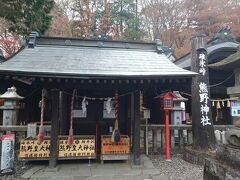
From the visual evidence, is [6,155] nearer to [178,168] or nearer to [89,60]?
[89,60]

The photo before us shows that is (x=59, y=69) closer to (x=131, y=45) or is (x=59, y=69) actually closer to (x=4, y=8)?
(x=4, y=8)

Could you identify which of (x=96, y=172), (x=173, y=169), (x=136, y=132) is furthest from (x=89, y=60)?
(x=173, y=169)

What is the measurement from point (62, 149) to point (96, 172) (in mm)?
Answer: 1514

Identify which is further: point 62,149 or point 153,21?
point 153,21

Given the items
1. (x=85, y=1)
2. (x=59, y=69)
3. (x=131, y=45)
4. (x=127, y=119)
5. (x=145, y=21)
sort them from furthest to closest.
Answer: (x=145, y=21) → (x=85, y=1) → (x=131, y=45) → (x=127, y=119) → (x=59, y=69)

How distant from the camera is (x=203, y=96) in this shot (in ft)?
29.1

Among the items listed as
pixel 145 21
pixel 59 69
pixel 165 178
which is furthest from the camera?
pixel 145 21

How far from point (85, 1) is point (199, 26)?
1292 cm

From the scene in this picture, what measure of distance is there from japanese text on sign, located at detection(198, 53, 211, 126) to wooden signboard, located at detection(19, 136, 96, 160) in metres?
4.30

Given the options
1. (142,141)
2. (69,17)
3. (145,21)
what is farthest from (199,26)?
A: (142,141)

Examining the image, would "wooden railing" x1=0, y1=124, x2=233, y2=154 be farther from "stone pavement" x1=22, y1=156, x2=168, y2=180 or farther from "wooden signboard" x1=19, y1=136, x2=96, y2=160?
"stone pavement" x1=22, y1=156, x2=168, y2=180

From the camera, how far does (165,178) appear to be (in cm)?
674

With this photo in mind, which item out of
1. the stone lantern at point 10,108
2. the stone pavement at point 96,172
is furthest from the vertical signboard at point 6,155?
the stone lantern at point 10,108

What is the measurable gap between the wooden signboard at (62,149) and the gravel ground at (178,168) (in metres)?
2.46
